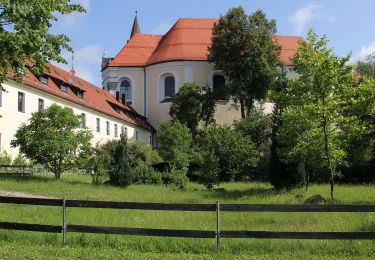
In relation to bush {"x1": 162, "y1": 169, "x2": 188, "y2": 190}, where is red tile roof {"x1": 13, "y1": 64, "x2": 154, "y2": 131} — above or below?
above

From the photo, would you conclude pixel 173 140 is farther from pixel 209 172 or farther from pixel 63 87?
pixel 209 172

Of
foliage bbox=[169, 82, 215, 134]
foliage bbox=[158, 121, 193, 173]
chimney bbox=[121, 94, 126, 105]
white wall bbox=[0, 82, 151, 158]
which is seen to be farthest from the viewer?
chimney bbox=[121, 94, 126, 105]

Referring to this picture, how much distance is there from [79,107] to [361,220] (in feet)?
114

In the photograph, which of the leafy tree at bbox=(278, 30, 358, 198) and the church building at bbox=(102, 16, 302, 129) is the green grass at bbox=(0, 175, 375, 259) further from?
the church building at bbox=(102, 16, 302, 129)

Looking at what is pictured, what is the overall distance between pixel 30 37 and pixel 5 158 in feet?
75.4

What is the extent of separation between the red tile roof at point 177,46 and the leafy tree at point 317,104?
38.1 m

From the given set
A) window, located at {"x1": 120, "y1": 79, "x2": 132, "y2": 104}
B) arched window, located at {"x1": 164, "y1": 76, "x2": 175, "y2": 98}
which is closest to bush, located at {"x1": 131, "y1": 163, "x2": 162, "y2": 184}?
arched window, located at {"x1": 164, "y1": 76, "x2": 175, "y2": 98}

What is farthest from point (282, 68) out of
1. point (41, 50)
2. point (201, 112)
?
point (41, 50)

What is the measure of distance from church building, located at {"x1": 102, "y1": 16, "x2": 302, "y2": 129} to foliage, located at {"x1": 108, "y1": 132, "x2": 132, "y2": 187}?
29449 millimetres

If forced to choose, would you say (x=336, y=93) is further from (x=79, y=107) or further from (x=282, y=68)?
(x=282, y=68)

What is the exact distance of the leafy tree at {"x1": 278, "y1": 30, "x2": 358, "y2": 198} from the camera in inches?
822

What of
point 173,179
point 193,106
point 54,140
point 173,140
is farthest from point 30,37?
point 193,106

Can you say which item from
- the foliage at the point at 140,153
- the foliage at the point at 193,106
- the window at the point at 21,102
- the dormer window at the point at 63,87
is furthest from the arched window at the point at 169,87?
Result: the window at the point at 21,102

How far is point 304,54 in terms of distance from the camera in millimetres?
21625
